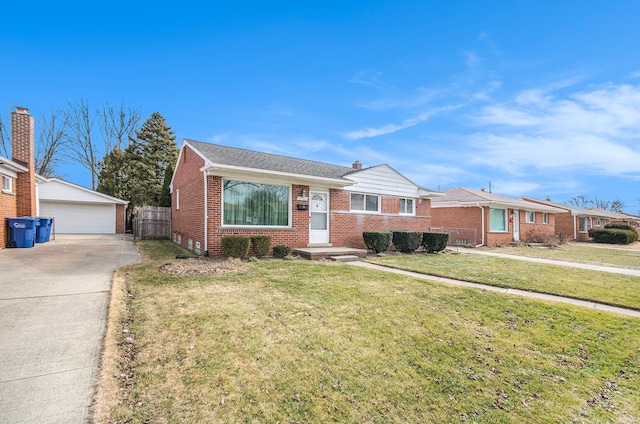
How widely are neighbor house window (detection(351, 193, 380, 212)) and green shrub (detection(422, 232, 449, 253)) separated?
2.57 m

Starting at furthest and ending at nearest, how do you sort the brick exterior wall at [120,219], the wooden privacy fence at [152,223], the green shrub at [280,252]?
the brick exterior wall at [120,219], the wooden privacy fence at [152,223], the green shrub at [280,252]

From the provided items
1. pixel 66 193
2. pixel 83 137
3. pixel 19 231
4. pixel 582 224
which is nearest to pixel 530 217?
pixel 582 224

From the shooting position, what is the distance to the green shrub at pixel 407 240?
505 inches

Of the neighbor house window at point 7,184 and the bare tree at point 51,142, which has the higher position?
the bare tree at point 51,142

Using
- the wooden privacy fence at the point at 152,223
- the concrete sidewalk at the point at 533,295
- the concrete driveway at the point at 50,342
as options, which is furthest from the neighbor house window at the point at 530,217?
the concrete driveway at the point at 50,342

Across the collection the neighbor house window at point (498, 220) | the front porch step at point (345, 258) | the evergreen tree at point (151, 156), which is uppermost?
the evergreen tree at point (151, 156)

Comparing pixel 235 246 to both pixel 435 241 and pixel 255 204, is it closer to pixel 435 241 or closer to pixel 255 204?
pixel 255 204

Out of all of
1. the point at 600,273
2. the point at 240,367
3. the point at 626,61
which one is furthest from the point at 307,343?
the point at 626,61

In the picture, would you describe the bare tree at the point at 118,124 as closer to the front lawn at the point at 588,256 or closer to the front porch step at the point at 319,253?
the front porch step at the point at 319,253

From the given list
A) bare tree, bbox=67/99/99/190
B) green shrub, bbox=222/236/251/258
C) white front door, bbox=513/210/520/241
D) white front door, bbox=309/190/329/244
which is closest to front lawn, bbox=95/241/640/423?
green shrub, bbox=222/236/251/258

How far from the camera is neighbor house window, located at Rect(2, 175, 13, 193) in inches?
444

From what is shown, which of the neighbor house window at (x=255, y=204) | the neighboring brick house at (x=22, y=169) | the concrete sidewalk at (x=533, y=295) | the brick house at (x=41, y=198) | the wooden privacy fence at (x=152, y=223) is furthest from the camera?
the wooden privacy fence at (x=152, y=223)

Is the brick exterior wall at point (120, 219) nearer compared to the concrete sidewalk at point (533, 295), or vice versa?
the concrete sidewalk at point (533, 295)

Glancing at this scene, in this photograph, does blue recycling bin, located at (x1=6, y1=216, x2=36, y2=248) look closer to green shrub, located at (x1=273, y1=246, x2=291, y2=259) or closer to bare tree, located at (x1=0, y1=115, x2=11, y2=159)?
green shrub, located at (x1=273, y1=246, x2=291, y2=259)
